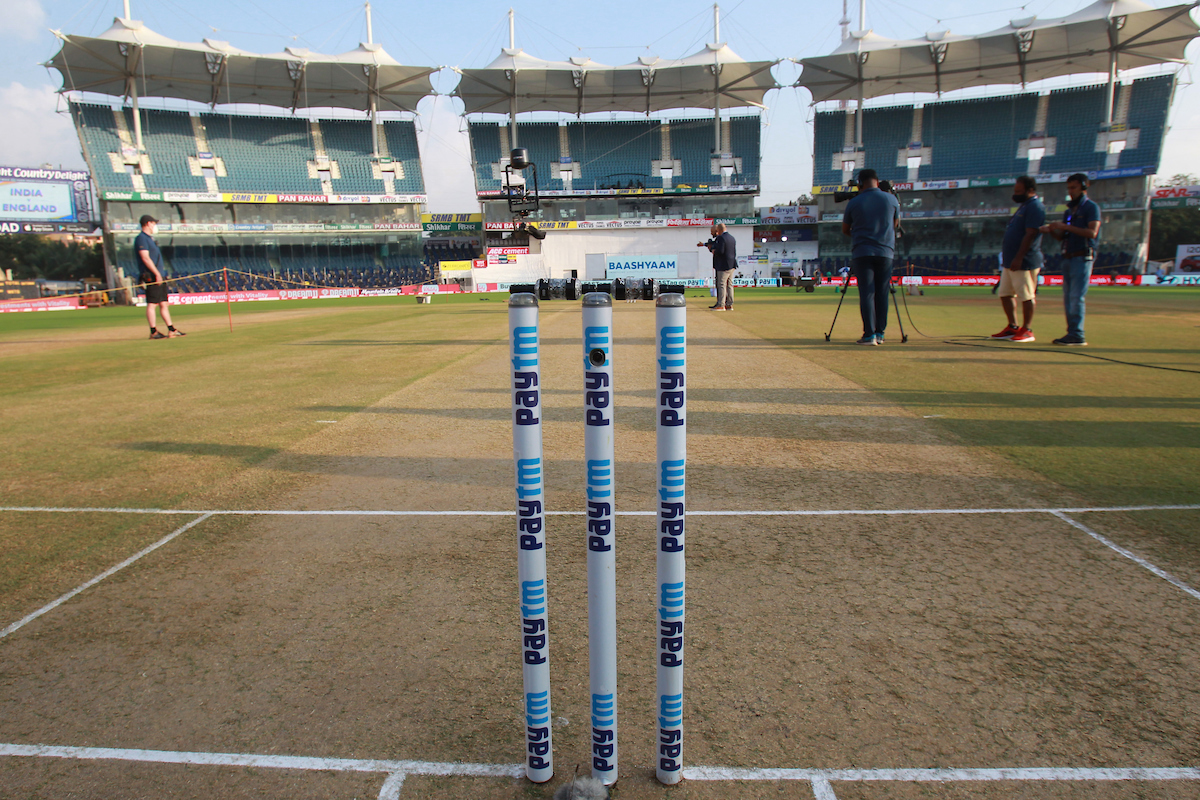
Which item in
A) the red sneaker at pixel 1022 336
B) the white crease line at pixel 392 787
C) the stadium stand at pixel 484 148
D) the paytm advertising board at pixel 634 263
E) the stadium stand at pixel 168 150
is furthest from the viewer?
the stadium stand at pixel 484 148

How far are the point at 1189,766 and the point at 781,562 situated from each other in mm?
1464

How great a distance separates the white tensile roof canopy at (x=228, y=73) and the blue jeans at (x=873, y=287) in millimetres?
48161

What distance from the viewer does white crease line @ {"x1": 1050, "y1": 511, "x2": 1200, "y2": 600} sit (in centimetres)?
268

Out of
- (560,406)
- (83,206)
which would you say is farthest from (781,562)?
(83,206)

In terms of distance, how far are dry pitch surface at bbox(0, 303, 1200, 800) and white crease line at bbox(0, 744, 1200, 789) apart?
0.01 m

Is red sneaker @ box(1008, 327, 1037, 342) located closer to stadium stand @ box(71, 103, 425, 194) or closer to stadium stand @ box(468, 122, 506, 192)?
stadium stand @ box(468, 122, 506, 192)

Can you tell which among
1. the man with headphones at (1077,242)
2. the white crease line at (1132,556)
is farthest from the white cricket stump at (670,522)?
the man with headphones at (1077,242)

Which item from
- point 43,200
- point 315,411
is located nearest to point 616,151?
point 43,200

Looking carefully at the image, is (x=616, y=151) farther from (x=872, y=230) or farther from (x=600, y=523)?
(x=600, y=523)

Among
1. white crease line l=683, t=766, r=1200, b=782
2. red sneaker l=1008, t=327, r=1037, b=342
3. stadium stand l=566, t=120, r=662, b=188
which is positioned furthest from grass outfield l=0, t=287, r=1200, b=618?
stadium stand l=566, t=120, r=662, b=188

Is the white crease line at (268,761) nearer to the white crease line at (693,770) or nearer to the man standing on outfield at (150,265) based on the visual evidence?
the white crease line at (693,770)

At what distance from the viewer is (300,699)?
2.12 m

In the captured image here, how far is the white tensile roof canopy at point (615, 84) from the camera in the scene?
164 ft

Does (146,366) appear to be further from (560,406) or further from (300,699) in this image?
(300,699)
